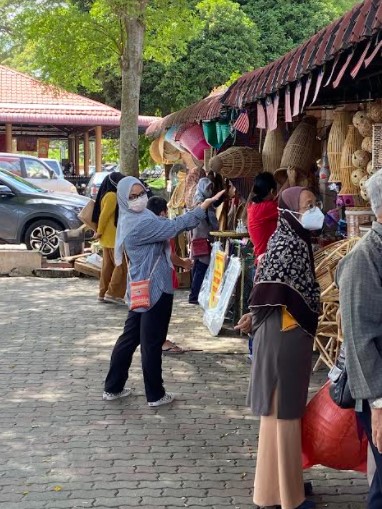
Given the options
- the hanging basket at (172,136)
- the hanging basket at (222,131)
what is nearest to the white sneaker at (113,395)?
the hanging basket at (222,131)

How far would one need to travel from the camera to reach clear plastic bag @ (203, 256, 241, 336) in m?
8.44

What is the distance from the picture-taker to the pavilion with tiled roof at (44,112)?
25.5 meters

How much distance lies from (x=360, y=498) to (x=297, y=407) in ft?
2.62

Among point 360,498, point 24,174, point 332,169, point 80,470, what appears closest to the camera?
point 360,498

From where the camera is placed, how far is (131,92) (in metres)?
13.8

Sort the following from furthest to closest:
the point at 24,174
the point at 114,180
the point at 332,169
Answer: the point at 24,174, the point at 114,180, the point at 332,169

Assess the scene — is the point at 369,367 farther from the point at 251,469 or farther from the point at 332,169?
the point at 332,169

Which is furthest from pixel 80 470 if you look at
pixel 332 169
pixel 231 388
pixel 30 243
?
pixel 30 243

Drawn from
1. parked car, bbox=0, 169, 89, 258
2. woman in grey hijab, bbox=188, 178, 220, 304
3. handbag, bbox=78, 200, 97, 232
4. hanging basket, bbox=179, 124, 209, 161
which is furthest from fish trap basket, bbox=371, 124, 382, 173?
parked car, bbox=0, 169, 89, 258

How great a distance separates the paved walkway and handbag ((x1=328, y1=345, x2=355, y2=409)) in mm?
1311

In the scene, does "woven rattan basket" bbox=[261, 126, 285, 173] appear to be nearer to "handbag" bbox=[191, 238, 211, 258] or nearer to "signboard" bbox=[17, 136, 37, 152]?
"handbag" bbox=[191, 238, 211, 258]

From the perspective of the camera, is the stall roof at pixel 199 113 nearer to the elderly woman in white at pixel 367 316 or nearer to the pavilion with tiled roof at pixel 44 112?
the elderly woman in white at pixel 367 316

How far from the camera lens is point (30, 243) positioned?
1502 cm

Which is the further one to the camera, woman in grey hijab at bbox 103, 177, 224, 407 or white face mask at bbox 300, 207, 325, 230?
woman in grey hijab at bbox 103, 177, 224, 407
